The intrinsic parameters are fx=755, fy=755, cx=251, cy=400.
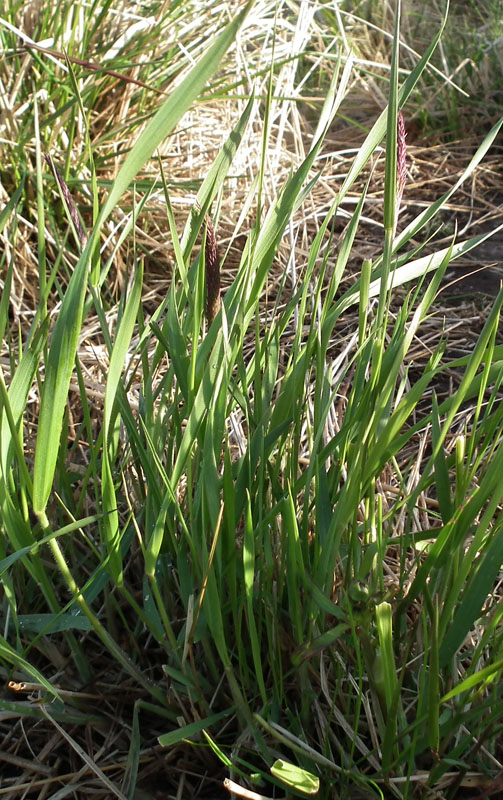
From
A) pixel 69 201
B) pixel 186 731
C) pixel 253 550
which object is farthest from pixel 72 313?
pixel 186 731

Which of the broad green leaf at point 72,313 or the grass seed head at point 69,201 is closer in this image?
the broad green leaf at point 72,313

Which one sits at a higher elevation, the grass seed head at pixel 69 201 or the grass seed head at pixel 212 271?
the grass seed head at pixel 69 201

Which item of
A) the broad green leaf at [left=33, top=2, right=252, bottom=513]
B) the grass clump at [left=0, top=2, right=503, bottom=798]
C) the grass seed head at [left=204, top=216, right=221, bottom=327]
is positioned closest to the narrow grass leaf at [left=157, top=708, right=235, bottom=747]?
the grass clump at [left=0, top=2, right=503, bottom=798]

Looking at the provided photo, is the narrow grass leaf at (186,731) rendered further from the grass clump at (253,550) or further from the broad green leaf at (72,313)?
the broad green leaf at (72,313)

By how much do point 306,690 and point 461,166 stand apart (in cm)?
149

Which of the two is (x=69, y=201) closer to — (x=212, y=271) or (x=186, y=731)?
(x=212, y=271)

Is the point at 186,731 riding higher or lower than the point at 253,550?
lower

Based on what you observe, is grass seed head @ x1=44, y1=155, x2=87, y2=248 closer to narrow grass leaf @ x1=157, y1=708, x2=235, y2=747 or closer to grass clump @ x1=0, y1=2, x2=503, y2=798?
grass clump @ x1=0, y1=2, x2=503, y2=798

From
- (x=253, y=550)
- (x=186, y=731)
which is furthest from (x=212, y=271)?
(x=186, y=731)

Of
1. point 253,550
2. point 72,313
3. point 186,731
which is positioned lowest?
point 186,731

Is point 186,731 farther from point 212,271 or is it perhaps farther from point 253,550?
point 212,271

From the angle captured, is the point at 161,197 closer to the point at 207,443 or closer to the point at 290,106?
the point at 290,106

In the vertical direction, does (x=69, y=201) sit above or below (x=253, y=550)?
above

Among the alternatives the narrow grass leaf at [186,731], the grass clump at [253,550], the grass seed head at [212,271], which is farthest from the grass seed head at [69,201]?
the narrow grass leaf at [186,731]
